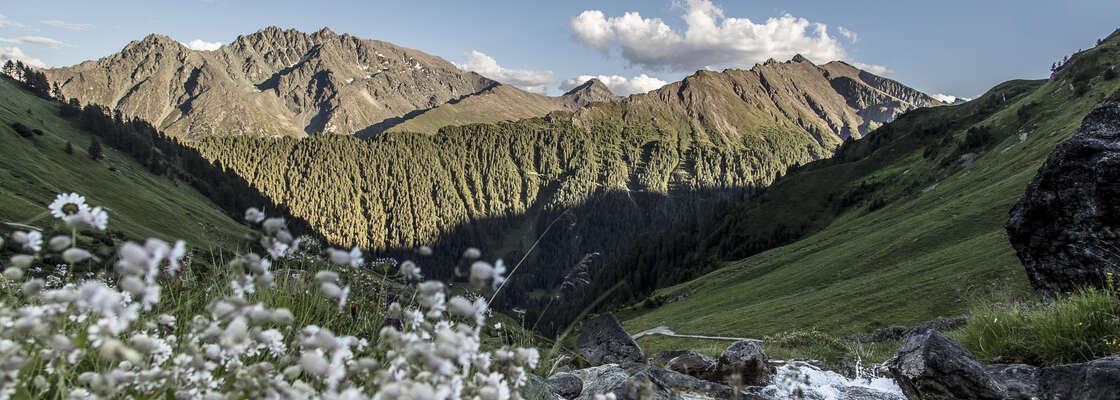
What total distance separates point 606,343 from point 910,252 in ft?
200

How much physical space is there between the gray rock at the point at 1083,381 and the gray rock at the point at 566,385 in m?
4.94

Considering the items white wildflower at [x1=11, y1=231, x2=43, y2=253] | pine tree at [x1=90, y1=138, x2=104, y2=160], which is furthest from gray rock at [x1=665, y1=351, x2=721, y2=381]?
pine tree at [x1=90, y1=138, x2=104, y2=160]

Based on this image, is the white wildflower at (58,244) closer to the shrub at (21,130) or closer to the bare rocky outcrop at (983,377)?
the bare rocky outcrop at (983,377)

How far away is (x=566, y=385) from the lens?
273 inches

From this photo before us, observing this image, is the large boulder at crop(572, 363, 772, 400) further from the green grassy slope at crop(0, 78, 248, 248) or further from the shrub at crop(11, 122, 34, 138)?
the shrub at crop(11, 122, 34, 138)

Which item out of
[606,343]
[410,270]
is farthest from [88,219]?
[606,343]

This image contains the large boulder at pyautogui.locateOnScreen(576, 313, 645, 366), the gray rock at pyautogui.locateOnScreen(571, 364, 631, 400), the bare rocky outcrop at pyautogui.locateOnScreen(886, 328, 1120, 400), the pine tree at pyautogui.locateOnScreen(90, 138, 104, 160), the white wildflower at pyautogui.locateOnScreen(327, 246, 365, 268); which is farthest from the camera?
the pine tree at pyautogui.locateOnScreen(90, 138, 104, 160)

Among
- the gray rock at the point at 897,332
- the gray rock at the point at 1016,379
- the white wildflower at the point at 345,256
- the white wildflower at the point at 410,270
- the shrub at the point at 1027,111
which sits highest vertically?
the shrub at the point at 1027,111

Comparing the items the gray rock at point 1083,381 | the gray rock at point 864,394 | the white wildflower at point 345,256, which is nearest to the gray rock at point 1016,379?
the gray rock at point 1083,381

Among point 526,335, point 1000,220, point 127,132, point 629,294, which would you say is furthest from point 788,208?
point 127,132

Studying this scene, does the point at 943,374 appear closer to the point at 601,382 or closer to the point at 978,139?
the point at 601,382

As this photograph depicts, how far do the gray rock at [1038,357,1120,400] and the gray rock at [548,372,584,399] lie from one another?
494 cm

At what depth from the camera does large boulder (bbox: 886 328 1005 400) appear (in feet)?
20.4

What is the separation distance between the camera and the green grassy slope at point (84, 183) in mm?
87562
